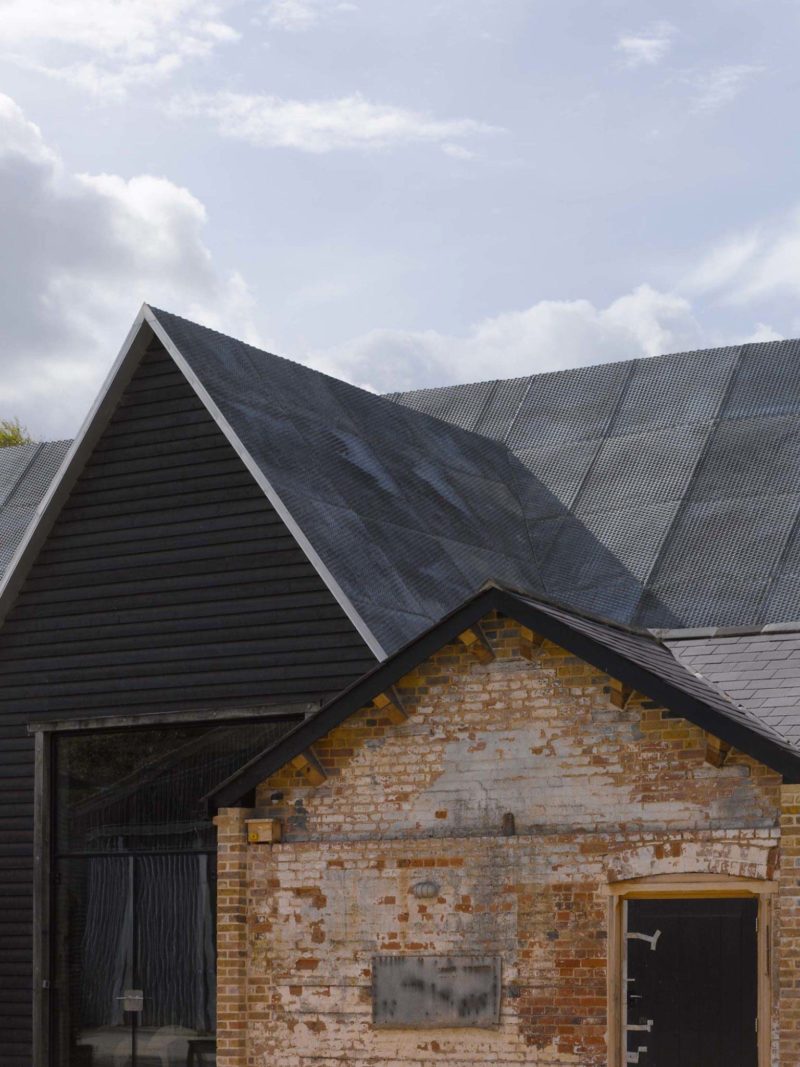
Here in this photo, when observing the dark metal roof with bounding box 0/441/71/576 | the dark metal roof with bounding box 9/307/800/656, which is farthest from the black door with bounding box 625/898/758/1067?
the dark metal roof with bounding box 0/441/71/576

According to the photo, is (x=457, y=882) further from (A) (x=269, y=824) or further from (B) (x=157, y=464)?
(B) (x=157, y=464)

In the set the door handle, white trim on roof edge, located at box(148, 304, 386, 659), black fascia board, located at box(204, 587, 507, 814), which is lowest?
the door handle

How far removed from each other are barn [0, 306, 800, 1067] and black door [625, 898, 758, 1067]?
24 millimetres

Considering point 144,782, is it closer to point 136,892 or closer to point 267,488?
point 136,892

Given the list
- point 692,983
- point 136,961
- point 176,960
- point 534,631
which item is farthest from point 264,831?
point 136,961

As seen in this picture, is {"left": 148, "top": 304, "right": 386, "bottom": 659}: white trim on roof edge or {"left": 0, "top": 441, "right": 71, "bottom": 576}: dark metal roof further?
{"left": 0, "top": 441, "right": 71, "bottom": 576}: dark metal roof

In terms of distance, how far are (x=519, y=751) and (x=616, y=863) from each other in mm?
1116

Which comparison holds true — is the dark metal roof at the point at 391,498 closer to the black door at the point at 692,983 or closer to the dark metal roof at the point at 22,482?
the black door at the point at 692,983

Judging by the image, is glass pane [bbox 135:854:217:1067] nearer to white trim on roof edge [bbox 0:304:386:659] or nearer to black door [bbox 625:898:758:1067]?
white trim on roof edge [bbox 0:304:386:659]

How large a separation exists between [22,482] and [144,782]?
7.91 m

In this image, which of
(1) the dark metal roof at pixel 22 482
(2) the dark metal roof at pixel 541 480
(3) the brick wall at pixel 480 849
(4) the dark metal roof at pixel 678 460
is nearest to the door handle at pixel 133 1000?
(3) the brick wall at pixel 480 849

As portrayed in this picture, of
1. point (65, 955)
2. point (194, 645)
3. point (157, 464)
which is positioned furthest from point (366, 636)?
point (65, 955)

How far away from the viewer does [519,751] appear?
44.8 feet

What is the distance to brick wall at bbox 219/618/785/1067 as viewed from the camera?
13.0 meters
